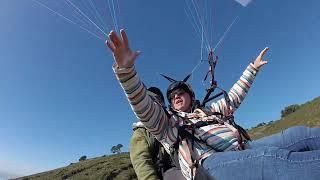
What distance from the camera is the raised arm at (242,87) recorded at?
5.39 m

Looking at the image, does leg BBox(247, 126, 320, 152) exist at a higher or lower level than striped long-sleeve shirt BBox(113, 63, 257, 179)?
lower

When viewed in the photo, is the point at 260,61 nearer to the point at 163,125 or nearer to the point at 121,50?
the point at 163,125

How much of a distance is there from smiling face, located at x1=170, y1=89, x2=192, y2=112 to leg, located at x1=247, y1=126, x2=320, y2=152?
1235mm

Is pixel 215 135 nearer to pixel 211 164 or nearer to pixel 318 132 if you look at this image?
pixel 211 164

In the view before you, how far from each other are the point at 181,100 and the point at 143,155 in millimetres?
860

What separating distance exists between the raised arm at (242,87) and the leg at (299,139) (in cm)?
135

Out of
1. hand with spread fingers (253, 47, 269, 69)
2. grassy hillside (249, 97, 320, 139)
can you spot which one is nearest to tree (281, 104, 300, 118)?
grassy hillside (249, 97, 320, 139)

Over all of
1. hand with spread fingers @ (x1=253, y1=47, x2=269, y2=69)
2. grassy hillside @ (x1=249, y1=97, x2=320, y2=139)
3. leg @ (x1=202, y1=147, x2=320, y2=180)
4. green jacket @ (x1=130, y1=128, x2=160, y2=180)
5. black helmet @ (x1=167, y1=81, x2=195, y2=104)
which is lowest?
leg @ (x1=202, y1=147, x2=320, y2=180)

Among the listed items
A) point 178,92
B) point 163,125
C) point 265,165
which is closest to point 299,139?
point 265,165

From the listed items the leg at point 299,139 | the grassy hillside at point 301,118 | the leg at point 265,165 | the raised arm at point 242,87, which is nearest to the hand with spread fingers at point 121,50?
the leg at point 265,165

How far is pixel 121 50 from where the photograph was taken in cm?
358

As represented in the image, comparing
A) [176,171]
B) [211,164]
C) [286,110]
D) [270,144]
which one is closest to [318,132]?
[270,144]

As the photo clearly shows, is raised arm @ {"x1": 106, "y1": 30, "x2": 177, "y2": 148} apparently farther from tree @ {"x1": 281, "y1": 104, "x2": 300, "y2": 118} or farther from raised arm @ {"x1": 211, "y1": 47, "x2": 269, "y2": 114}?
tree @ {"x1": 281, "y1": 104, "x2": 300, "y2": 118}

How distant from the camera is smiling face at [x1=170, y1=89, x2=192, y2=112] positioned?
4973 millimetres
